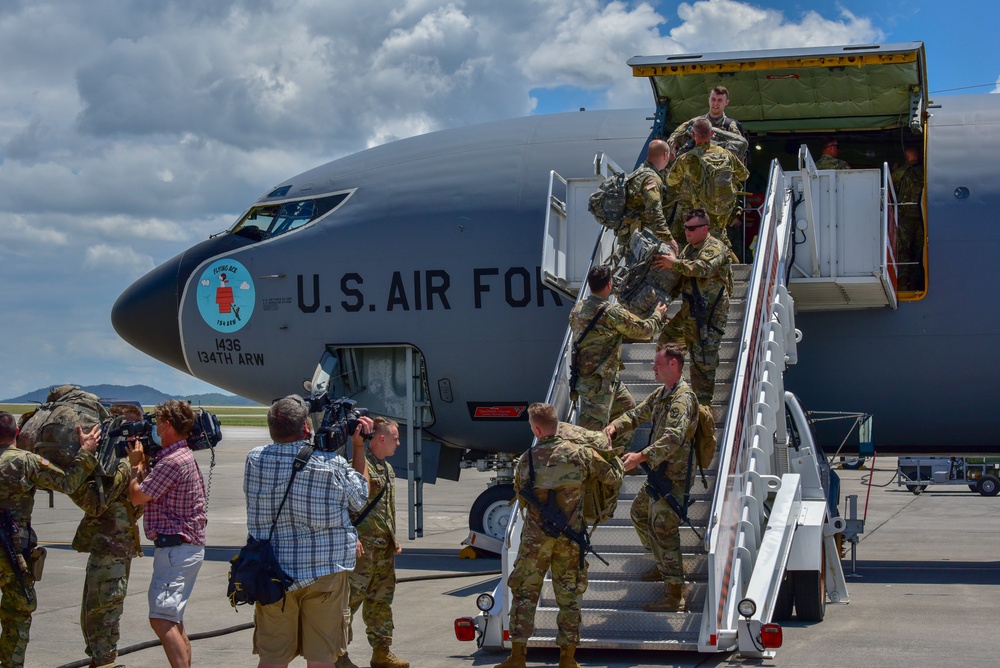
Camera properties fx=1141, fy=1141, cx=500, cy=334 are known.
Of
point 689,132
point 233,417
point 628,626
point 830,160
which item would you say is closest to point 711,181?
point 689,132

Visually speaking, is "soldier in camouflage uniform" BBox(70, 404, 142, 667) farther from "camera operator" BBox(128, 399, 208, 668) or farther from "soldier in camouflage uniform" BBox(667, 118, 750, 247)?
"soldier in camouflage uniform" BBox(667, 118, 750, 247)

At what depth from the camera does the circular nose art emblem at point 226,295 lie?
13742mm

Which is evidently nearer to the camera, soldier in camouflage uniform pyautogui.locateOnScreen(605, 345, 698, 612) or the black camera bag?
the black camera bag

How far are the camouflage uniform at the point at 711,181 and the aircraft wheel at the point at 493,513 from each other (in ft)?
14.5

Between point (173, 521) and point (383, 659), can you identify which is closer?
point (173, 521)

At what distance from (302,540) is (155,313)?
9021mm

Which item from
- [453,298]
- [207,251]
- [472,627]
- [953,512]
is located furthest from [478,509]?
[953,512]

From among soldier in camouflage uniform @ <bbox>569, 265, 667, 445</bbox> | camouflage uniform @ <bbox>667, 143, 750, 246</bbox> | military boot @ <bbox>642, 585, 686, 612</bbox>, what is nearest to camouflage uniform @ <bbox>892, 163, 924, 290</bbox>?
camouflage uniform @ <bbox>667, 143, 750, 246</bbox>

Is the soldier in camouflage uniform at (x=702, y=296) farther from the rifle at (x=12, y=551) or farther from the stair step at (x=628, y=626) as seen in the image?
the rifle at (x=12, y=551)

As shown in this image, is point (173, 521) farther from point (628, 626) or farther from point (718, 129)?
point (718, 129)

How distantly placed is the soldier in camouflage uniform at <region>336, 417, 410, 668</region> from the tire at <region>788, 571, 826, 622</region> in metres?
3.37

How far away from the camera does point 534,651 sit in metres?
7.73

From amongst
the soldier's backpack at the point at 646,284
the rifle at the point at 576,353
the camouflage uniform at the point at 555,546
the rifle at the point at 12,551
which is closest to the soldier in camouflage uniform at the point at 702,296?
the soldier's backpack at the point at 646,284

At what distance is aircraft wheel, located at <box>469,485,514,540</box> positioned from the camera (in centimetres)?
1320
